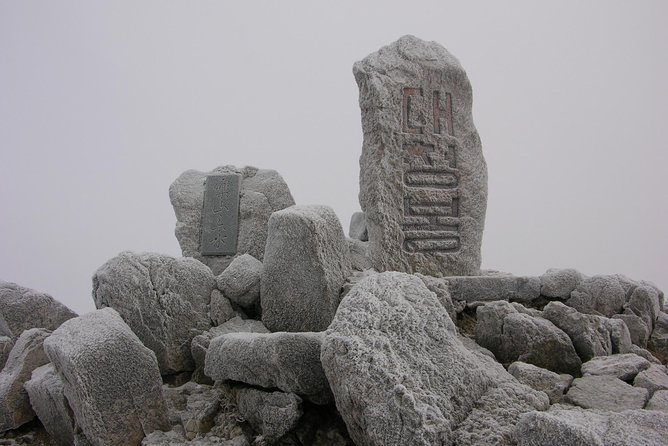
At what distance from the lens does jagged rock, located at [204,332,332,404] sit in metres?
2.94

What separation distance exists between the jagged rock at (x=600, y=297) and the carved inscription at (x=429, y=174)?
1.13 metres

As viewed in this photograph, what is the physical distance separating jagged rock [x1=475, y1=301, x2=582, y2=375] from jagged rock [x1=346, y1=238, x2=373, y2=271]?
4.41 feet

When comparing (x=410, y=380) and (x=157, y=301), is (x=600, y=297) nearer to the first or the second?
(x=410, y=380)

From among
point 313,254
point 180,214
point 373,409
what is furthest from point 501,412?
point 180,214

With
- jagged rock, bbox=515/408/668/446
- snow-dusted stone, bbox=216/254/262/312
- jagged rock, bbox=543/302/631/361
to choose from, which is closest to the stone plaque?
snow-dusted stone, bbox=216/254/262/312

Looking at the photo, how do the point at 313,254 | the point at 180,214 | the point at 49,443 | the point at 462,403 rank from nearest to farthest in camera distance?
the point at 462,403 → the point at 49,443 → the point at 313,254 → the point at 180,214

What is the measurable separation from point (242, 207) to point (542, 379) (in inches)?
187

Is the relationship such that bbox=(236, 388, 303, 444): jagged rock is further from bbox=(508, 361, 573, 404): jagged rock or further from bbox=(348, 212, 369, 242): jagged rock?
bbox=(348, 212, 369, 242): jagged rock

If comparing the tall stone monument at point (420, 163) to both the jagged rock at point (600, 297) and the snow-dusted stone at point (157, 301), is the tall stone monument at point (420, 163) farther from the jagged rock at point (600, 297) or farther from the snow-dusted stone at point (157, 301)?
the snow-dusted stone at point (157, 301)

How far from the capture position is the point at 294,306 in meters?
4.10

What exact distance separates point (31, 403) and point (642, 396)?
3.82 meters

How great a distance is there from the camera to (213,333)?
13.8 feet

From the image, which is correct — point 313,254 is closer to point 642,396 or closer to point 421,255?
point 421,255

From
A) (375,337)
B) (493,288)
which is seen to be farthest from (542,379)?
(493,288)
